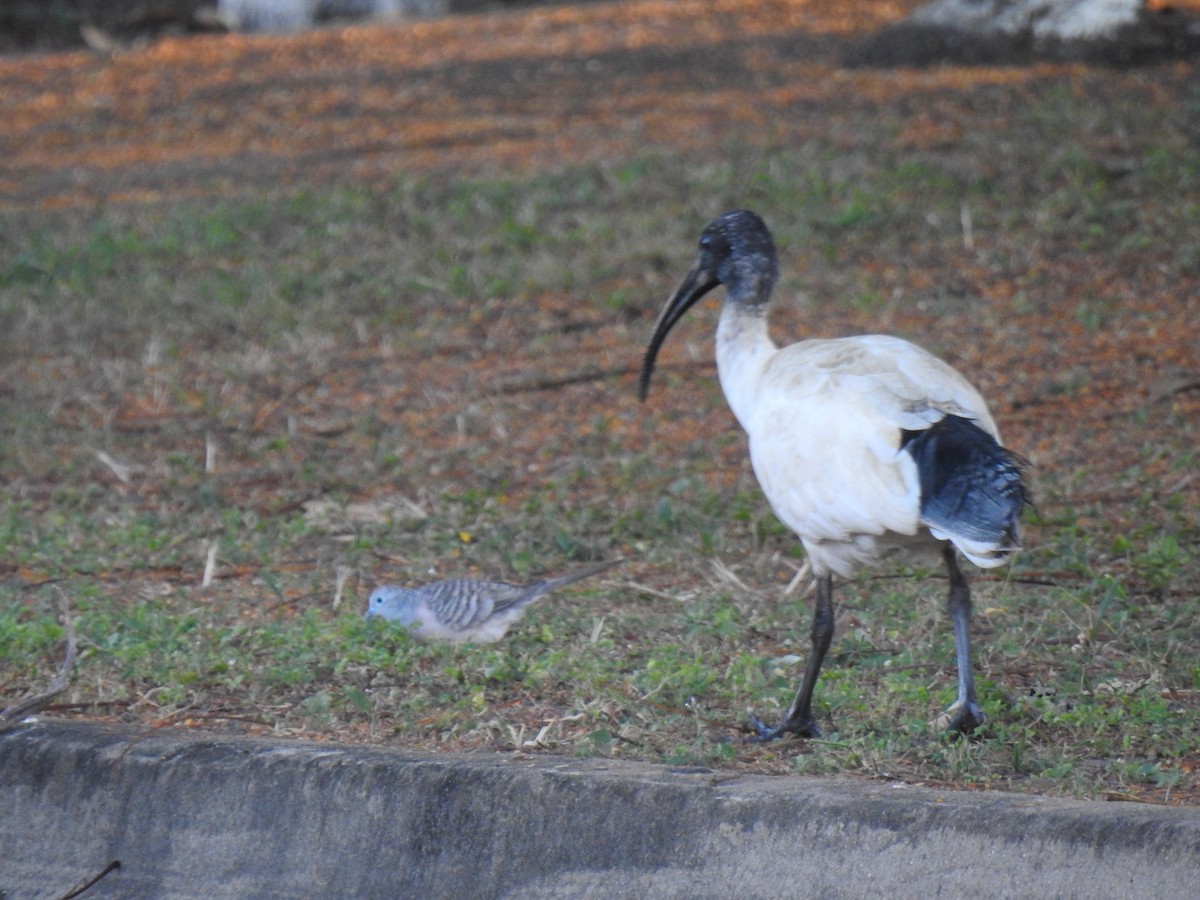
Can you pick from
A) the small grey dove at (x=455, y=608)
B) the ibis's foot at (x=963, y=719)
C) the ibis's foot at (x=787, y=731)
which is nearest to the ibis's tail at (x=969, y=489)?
the ibis's foot at (x=963, y=719)

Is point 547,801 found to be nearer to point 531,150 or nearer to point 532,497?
point 532,497

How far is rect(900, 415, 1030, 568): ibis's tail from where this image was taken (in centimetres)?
344

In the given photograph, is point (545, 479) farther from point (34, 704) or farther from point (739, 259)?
point (34, 704)

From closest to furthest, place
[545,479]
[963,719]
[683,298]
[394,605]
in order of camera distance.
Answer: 1. [963,719]
2. [394,605]
3. [683,298]
4. [545,479]

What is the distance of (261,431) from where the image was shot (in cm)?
673

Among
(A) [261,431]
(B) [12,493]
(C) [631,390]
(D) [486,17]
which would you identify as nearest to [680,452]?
(C) [631,390]

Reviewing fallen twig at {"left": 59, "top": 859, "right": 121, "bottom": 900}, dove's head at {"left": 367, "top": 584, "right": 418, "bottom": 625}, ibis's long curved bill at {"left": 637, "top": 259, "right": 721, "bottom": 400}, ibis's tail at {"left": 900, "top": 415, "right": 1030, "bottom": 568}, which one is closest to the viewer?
ibis's tail at {"left": 900, "top": 415, "right": 1030, "bottom": 568}

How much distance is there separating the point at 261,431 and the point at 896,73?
527cm

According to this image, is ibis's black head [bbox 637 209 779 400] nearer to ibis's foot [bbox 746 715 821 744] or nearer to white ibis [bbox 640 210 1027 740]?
white ibis [bbox 640 210 1027 740]

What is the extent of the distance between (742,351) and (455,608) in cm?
104

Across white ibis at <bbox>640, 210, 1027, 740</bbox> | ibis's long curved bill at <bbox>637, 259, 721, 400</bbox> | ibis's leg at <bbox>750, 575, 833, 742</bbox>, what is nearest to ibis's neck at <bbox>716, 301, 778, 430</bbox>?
white ibis at <bbox>640, 210, 1027, 740</bbox>

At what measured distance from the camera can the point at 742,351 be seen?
4508mm

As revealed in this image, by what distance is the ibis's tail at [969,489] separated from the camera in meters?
3.44

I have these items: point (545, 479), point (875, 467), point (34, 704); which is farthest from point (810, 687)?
point (545, 479)
